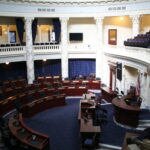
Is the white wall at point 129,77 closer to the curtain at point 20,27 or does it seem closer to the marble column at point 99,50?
the marble column at point 99,50

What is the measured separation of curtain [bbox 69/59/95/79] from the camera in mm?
19016

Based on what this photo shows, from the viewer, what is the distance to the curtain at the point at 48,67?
60.4 ft

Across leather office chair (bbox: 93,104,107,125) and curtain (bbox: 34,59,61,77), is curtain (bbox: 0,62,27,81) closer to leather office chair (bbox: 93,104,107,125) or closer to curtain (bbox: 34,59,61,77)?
curtain (bbox: 34,59,61,77)

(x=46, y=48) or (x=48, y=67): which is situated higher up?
(x=46, y=48)

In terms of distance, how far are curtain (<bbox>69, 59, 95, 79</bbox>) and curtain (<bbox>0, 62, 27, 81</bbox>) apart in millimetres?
4082

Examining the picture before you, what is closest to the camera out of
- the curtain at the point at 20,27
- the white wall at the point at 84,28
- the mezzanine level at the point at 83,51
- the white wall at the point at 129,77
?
the mezzanine level at the point at 83,51

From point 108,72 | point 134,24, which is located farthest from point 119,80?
point 134,24

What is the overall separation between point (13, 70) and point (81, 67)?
5.83m

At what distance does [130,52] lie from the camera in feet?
42.5

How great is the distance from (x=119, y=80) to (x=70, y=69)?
5327mm

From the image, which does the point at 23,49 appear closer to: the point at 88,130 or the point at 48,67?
the point at 48,67

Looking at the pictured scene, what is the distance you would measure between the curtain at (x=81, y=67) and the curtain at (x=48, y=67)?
1.15 m

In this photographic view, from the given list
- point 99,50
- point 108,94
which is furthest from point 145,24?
point 108,94

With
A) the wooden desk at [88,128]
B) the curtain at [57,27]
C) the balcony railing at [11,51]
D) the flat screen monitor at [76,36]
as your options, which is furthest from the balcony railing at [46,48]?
the wooden desk at [88,128]
